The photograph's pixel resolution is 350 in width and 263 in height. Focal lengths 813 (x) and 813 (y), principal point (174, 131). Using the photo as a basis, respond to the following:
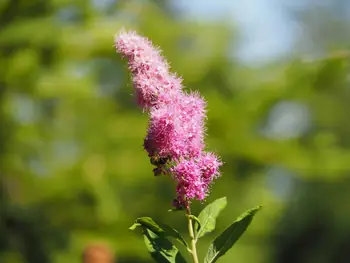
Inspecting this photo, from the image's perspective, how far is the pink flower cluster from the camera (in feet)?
3.91

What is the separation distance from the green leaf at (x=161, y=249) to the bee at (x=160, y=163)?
0.11 m

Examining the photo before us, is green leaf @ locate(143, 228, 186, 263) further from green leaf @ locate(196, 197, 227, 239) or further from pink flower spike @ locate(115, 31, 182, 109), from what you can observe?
pink flower spike @ locate(115, 31, 182, 109)

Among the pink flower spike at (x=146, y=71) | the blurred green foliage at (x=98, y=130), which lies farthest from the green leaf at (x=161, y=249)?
the blurred green foliage at (x=98, y=130)

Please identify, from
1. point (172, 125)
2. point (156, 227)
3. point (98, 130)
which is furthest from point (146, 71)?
point (98, 130)

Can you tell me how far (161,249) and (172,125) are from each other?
214 mm

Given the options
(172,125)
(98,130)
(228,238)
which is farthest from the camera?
(98,130)

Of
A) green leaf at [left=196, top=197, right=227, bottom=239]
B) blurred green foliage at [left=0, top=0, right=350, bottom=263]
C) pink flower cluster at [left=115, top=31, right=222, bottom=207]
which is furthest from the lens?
blurred green foliage at [left=0, top=0, right=350, bottom=263]

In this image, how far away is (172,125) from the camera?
119 cm

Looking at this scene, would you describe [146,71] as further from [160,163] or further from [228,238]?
[228,238]

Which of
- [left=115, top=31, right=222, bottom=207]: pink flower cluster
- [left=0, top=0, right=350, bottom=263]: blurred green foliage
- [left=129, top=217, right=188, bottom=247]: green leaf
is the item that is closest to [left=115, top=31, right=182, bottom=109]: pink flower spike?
[left=115, top=31, right=222, bottom=207]: pink flower cluster

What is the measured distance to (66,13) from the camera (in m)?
6.05

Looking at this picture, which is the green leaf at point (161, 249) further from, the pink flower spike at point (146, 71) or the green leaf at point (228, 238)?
the pink flower spike at point (146, 71)

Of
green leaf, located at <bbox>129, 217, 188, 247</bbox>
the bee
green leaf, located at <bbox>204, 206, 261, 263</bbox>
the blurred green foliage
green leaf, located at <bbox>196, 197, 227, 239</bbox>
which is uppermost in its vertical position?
the blurred green foliage

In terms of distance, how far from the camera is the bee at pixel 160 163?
3.99 ft
